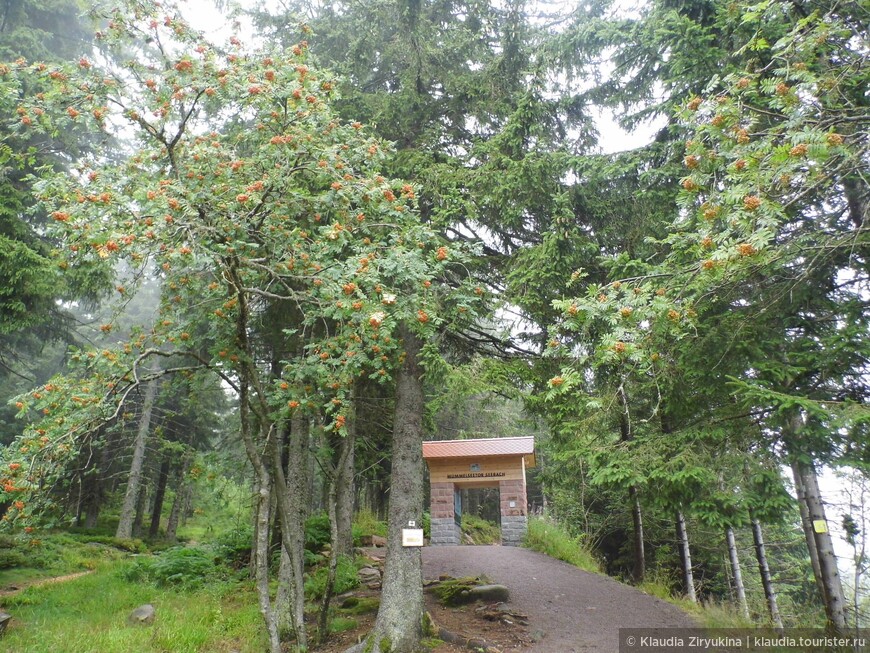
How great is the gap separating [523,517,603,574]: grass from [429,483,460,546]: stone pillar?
2.25m

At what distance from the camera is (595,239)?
7277mm

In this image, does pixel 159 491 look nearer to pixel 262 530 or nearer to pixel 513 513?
pixel 513 513

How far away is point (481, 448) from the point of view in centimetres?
1527

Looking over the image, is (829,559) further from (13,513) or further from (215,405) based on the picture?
(215,405)

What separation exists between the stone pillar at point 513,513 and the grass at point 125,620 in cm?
794

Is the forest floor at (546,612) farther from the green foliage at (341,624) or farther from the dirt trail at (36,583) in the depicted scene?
the dirt trail at (36,583)

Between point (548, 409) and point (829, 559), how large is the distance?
349 cm

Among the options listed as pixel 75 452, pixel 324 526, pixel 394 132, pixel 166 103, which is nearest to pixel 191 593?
pixel 324 526

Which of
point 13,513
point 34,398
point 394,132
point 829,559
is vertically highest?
point 394,132

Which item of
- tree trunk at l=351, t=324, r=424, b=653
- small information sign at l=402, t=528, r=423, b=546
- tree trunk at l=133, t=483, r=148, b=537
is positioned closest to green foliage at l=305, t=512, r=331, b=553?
tree trunk at l=351, t=324, r=424, b=653

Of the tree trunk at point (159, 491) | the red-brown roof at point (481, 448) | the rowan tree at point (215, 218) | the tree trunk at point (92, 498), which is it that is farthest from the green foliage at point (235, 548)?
the tree trunk at point (159, 491)

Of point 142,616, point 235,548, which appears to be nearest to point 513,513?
point 235,548

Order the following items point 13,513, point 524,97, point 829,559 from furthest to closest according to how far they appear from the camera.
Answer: point 524,97 < point 829,559 < point 13,513

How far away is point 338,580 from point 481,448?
7358 millimetres
